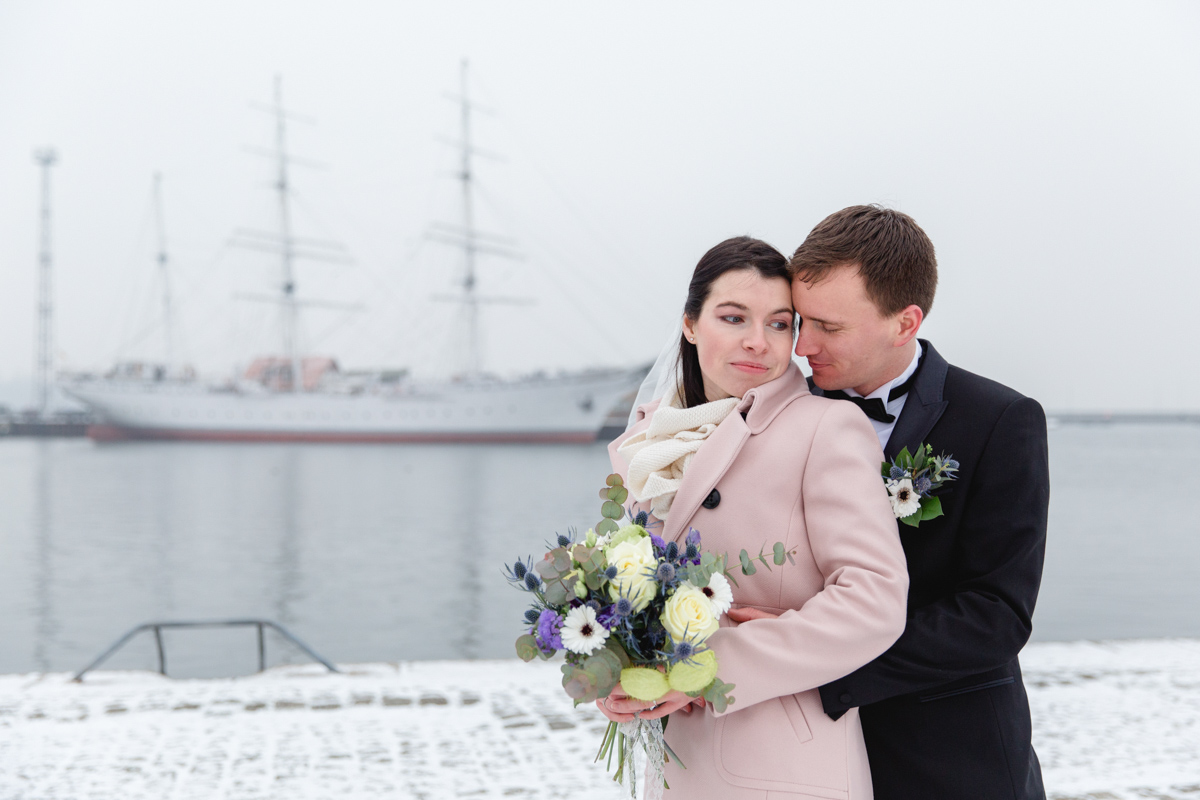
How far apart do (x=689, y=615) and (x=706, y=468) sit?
34 cm

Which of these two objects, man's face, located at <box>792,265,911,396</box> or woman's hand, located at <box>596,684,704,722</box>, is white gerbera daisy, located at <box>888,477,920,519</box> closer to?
man's face, located at <box>792,265,911,396</box>

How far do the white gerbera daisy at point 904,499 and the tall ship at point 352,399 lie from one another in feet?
194

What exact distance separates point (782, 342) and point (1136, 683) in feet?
18.0

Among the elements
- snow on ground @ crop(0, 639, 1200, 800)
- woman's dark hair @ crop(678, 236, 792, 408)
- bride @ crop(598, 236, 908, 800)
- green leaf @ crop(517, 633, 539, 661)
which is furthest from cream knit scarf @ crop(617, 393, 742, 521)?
snow on ground @ crop(0, 639, 1200, 800)

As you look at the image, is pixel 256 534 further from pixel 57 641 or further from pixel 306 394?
pixel 306 394

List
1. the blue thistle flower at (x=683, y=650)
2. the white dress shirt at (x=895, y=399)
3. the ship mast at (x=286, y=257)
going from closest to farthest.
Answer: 1. the blue thistle flower at (x=683, y=650)
2. the white dress shirt at (x=895, y=399)
3. the ship mast at (x=286, y=257)

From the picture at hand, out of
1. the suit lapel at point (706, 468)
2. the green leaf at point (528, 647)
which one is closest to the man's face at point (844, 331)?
the suit lapel at point (706, 468)

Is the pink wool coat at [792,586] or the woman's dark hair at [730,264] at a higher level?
the woman's dark hair at [730,264]

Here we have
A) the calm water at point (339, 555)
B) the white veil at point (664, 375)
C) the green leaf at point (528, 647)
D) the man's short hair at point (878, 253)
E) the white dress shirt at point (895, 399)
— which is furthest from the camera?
the calm water at point (339, 555)

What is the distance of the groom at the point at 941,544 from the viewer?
1.57 meters

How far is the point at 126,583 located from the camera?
20922 mm

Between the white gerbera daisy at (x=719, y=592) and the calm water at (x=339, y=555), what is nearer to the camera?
the white gerbera daisy at (x=719, y=592)

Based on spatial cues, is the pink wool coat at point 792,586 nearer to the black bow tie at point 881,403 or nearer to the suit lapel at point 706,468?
the suit lapel at point 706,468

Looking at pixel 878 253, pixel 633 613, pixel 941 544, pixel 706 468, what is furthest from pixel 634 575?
pixel 878 253
